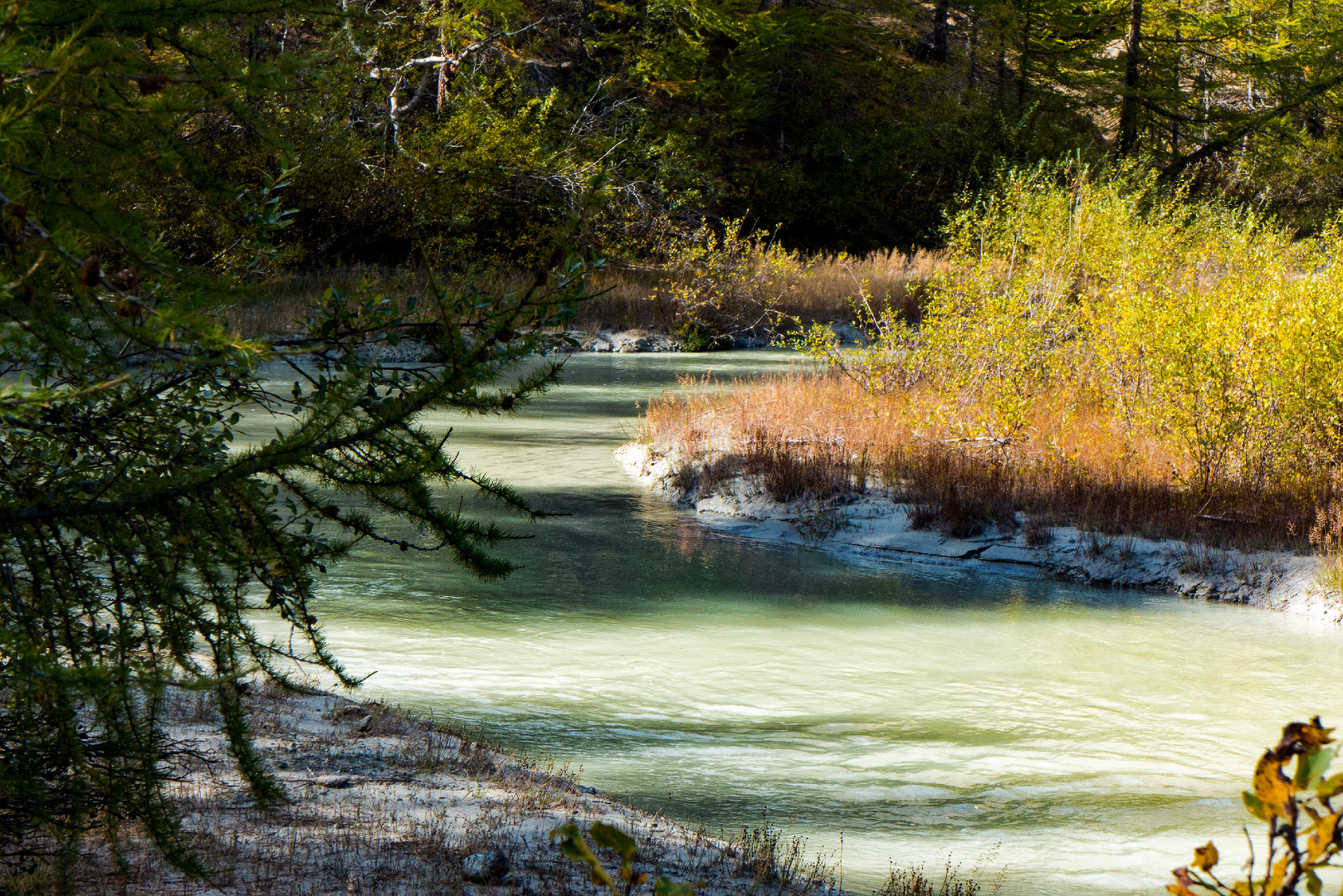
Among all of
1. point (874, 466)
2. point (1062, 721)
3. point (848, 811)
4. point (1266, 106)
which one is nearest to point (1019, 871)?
point (848, 811)

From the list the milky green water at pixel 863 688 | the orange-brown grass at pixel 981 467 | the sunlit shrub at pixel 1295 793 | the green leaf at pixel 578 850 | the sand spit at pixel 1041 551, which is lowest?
the milky green water at pixel 863 688

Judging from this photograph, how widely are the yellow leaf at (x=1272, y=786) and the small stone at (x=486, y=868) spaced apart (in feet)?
9.65

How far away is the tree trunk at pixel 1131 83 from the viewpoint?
1515 inches

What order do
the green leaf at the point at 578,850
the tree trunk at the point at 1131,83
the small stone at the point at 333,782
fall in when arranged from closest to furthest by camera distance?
the green leaf at the point at 578,850 → the small stone at the point at 333,782 → the tree trunk at the point at 1131,83

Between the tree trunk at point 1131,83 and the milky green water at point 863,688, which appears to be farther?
the tree trunk at point 1131,83

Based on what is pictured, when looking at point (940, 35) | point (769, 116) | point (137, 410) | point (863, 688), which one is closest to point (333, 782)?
point (137, 410)

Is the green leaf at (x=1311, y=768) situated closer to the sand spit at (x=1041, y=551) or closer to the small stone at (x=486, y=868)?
the small stone at (x=486, y=868)

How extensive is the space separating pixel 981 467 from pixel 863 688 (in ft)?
14.9

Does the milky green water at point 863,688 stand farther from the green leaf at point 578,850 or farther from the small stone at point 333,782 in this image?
the green leaf at point 578,850

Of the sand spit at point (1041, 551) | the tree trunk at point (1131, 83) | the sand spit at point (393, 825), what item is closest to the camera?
the sand spit at point (393, 825)

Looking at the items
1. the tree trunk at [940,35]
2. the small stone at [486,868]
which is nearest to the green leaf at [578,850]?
the small stone at [486,868]

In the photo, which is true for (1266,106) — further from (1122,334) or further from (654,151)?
(1122,334)

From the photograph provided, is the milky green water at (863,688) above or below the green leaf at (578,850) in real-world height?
below

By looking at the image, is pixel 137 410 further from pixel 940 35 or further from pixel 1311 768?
pixel 940 35
